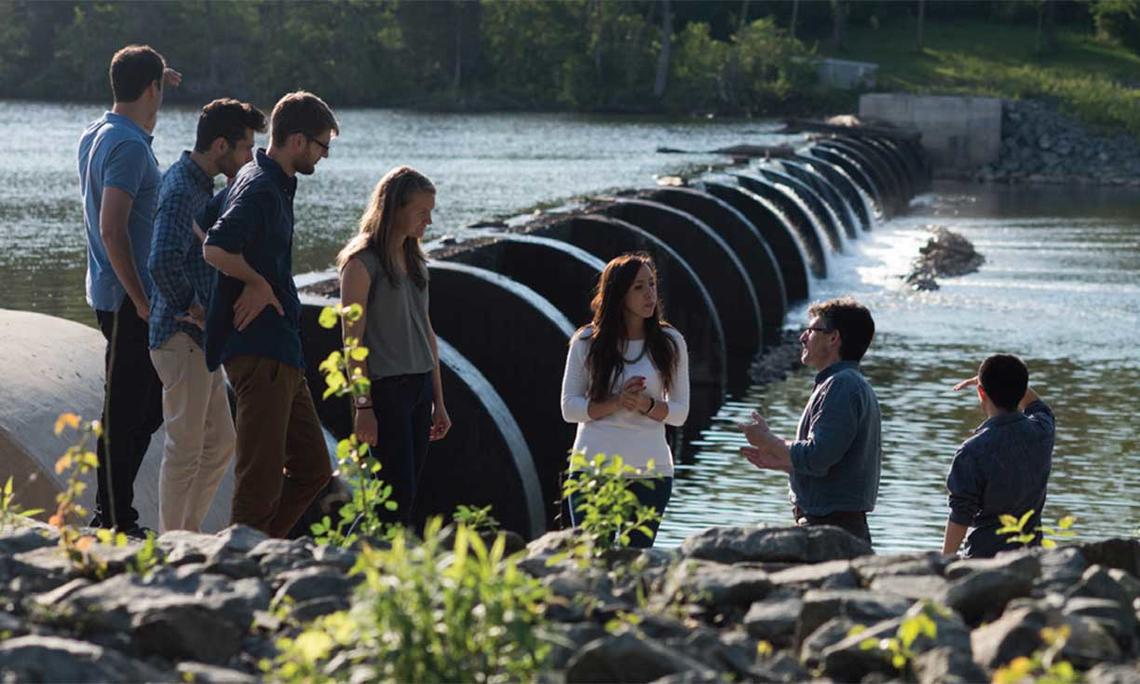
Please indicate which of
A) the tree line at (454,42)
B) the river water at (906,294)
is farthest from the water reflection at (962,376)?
the tree line at (454,42)

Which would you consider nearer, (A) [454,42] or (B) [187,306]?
(B) [187,306]

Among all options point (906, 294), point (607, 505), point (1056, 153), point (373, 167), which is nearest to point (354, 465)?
point (607, 505)

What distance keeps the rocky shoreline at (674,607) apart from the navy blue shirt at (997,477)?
43.1 inches

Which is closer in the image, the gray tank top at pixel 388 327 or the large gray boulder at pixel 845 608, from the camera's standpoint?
the large gray boulder at pixel 845 608

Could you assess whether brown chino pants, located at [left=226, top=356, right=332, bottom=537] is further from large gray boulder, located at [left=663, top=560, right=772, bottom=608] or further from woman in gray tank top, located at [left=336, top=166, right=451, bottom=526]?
large gray boulder, located at [left=663, top=560, right=772, bottom=608]

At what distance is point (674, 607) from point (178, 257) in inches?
107

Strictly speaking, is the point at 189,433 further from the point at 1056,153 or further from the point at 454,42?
the point at 454,42

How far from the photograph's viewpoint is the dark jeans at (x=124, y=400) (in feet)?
25.0

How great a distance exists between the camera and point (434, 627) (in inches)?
174

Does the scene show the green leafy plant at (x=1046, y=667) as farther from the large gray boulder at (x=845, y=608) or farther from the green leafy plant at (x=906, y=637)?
the large gray boulder at (x=845, y=608)

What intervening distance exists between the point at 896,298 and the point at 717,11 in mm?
83190

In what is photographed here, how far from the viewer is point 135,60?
7.60m

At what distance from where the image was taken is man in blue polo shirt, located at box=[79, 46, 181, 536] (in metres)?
7.47

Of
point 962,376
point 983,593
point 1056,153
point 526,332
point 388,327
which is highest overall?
point 388,327
